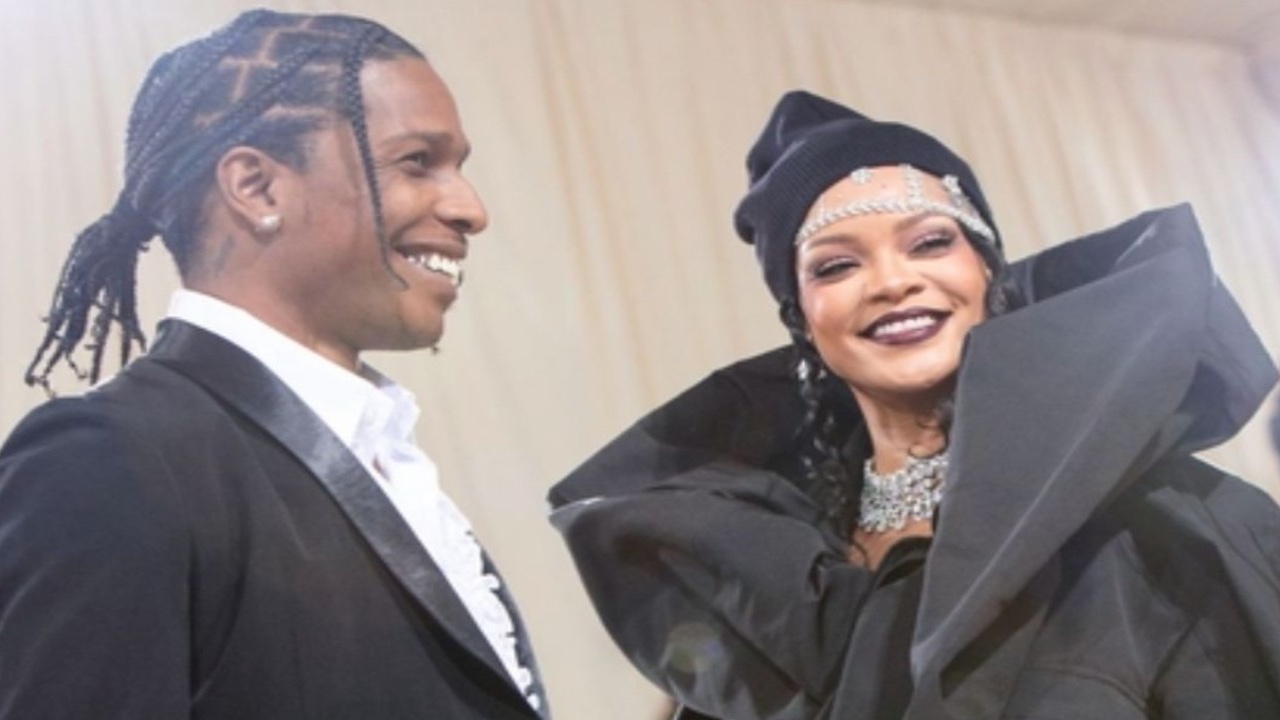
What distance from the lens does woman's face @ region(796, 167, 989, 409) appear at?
133cm

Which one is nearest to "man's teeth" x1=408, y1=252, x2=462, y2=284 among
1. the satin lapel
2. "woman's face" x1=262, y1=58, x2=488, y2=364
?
"woman's face" x1=262, y1=58, x2=488, y2=364

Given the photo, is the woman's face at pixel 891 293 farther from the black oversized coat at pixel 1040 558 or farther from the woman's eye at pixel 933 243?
the black oversized coat at pixel 1040 558

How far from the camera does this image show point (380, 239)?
1.03 meters

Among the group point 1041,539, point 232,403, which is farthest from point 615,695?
point 232,403

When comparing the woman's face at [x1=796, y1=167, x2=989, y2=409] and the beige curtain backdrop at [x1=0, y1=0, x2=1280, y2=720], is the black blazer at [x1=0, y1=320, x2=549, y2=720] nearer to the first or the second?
the woman's face at [x1=796, y1=167, x2=989, y2=409]

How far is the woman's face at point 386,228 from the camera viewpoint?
1.02m

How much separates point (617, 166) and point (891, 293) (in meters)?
1.45

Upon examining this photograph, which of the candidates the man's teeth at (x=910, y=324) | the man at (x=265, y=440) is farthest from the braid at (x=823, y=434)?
the man at (x=265, y=440)

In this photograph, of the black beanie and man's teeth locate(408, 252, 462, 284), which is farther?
the black beanie

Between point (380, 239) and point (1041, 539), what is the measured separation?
1.58 feet

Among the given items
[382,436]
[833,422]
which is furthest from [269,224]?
[833,422]

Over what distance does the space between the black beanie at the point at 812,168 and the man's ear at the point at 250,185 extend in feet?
1.76

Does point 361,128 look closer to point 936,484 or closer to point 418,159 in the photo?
point 418,159

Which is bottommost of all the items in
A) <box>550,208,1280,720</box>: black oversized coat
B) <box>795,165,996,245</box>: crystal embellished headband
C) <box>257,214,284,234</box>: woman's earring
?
<box>550,208,1280,720</box>: black oversized coat
